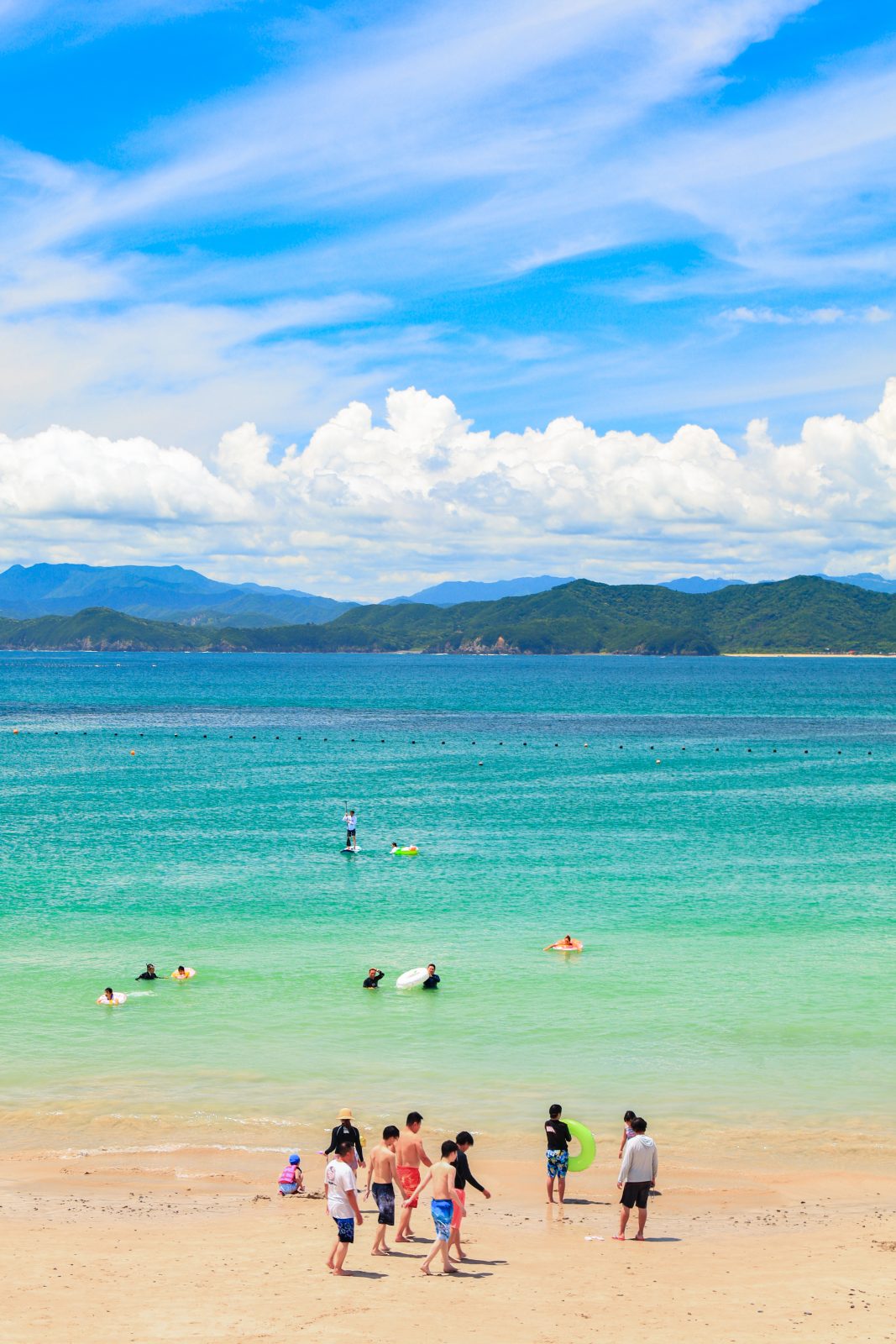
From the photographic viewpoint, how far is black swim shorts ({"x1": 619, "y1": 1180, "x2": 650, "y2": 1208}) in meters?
20.2

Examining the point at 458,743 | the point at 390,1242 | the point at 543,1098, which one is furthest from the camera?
the point at 458,743

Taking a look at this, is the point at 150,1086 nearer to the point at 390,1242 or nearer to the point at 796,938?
the point at 390,1242

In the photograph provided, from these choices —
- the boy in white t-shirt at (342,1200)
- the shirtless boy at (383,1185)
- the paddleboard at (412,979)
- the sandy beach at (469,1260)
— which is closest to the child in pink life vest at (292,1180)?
the sandy beach at (469,1260)

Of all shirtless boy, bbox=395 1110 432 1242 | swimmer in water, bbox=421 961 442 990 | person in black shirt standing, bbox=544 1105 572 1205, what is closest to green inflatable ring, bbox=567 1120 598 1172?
person in black shirt standing, bbox=544 1105 572 1205

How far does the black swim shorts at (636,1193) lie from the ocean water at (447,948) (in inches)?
284

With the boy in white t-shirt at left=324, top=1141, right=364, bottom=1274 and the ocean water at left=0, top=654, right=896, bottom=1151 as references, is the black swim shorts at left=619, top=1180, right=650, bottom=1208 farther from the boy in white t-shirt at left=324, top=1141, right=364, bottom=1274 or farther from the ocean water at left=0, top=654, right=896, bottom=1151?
the ocean water at left=0, top=654, right=896, bottom=1151

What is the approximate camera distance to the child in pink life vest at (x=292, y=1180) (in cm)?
2325

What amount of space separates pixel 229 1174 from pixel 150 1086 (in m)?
6.43

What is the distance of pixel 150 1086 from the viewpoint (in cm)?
3011

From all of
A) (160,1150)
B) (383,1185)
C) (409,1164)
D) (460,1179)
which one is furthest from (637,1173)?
(160,1150)

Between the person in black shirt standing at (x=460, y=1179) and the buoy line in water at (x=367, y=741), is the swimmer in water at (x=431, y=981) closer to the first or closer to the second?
the person in black shirt standing at (x=460, y=1179)

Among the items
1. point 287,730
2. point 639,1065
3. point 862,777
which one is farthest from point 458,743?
point 639,1065

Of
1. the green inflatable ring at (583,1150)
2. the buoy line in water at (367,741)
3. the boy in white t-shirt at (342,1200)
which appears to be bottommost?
the green inflatable ring at (583,1150)

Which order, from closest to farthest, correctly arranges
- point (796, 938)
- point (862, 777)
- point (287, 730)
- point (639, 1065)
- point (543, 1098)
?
point (543, 1098) < point (639, 1065) < point (796, 938) < point (862, 777) < point (287, 730)
